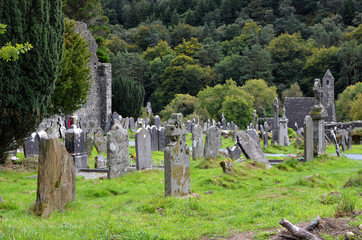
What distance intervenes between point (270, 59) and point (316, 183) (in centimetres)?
5627

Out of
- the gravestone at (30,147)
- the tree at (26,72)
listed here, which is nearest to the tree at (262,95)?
the gravestone at (30,147)

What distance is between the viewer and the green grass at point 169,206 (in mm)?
5106

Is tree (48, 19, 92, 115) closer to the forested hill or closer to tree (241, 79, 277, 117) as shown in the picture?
the forested hill

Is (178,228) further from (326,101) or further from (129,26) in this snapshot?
(129,26)

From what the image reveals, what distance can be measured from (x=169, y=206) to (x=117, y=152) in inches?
160

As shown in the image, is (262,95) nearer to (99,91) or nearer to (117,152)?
(99,91)

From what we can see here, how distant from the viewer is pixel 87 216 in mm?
6141

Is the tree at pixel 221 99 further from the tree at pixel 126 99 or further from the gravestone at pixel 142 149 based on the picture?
the gravestone at pixel 142 149

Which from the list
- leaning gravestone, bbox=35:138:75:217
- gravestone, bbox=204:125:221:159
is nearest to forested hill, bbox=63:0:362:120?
gravestone, bbox=204:125:221:159

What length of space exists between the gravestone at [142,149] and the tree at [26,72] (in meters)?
2.65

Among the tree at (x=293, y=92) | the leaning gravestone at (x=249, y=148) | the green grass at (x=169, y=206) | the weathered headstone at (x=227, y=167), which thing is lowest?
the green grass at (x=169, y=206)

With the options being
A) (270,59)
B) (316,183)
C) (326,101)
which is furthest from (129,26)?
(316,183)

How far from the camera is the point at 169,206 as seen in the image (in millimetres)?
6578

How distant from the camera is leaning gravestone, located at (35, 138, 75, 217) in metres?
6.41
